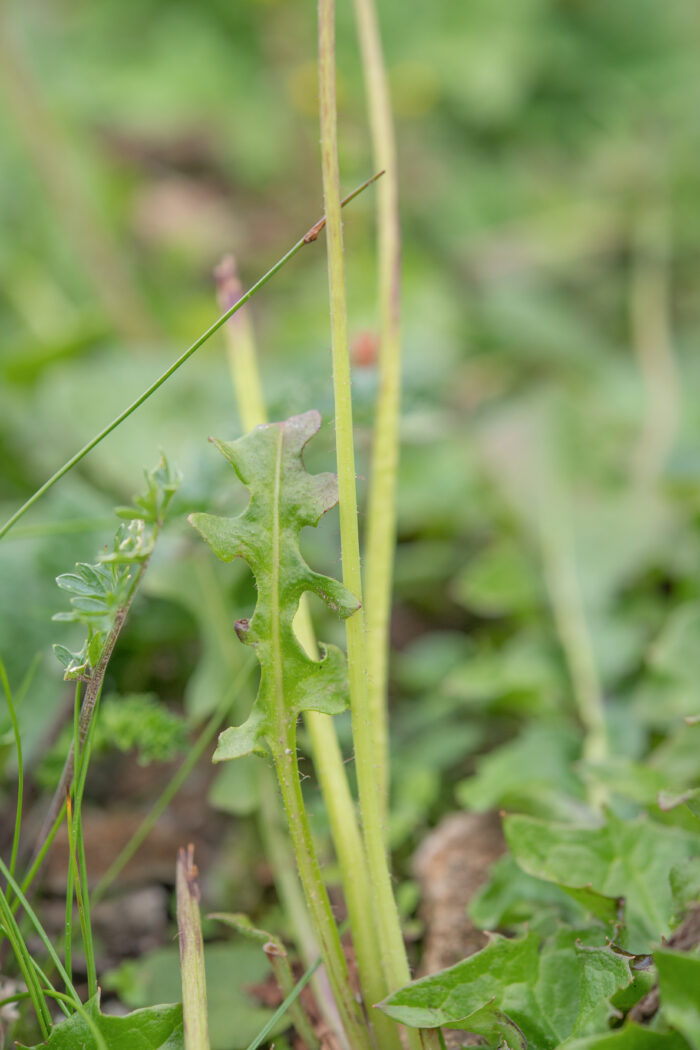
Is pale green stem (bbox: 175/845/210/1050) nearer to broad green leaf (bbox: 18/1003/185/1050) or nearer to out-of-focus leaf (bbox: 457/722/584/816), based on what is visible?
broad green leaf (bbox: 18/1003/185/1050)

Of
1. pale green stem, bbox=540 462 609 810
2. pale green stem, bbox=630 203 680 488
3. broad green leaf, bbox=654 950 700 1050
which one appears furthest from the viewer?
pale green stem, bbox=630 203 680 488

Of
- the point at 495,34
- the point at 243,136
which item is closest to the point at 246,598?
the point at 243,136

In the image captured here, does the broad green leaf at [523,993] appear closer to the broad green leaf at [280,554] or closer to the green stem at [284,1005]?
the green stem at [284,1005]

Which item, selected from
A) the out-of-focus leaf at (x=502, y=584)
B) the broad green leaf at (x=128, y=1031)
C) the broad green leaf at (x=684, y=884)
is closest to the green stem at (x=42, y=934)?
the broad green leaf at (x=128, y=1031)

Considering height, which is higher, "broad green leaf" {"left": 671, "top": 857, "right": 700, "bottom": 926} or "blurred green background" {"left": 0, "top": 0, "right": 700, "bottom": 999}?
"blurred green background" {"left": 0, "top": 0, "right": 700, "bottom": 999}

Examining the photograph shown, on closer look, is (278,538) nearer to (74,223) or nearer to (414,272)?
(74,223)

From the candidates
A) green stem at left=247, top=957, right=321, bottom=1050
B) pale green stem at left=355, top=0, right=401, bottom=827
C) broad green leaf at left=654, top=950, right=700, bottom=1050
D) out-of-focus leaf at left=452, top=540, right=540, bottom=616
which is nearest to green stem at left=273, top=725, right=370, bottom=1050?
green stem at left=247, top=957, right=321, bottom=1050
